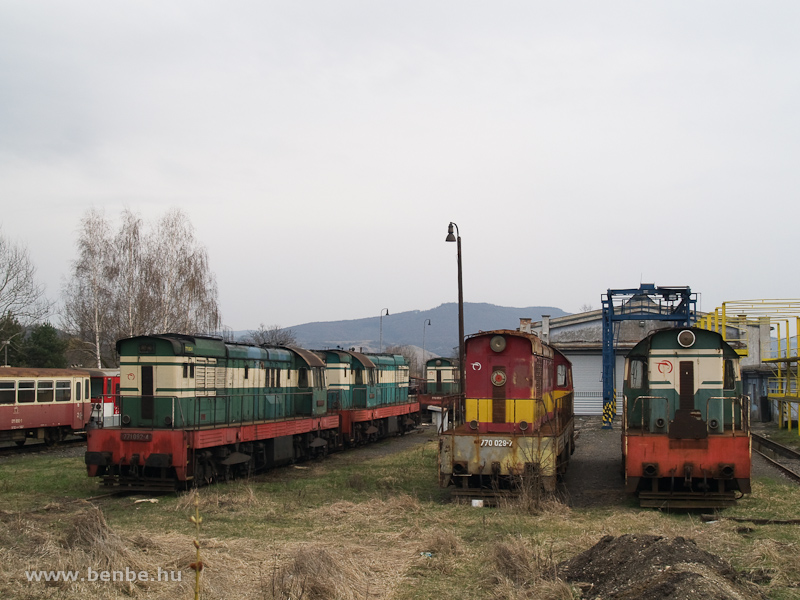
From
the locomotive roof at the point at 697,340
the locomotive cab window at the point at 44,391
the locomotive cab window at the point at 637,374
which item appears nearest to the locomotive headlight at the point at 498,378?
the locomotive cab window at the point at 637,374

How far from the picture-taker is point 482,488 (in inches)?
559

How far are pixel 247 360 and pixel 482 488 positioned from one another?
751 cm

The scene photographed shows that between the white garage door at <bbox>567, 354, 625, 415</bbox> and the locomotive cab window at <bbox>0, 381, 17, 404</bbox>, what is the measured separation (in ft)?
96.9

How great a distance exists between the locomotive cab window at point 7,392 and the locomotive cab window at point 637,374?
19282mm

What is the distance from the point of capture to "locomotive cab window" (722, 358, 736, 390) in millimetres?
13297

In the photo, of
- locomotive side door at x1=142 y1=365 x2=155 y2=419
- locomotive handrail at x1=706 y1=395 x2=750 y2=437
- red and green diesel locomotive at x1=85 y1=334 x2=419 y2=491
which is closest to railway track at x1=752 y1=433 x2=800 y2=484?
locomotive handrail at x1=706 y1=395 x2=750 y2=437

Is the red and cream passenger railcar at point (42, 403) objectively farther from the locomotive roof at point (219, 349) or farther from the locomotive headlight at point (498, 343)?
the locomotive headlight at point (498, 343)

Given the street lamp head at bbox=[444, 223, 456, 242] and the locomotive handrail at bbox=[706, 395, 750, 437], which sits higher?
the street lamp head at bbox=[444, 223, 456, 242]

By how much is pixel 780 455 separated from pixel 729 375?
1176 centimetres

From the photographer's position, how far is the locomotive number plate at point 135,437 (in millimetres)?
14898

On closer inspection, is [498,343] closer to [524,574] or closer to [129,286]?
[524,574]

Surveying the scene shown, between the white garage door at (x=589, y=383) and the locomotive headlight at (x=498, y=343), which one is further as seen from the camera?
the white garage door at (x=589, y=383)

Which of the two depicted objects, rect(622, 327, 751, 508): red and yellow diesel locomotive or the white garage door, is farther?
the white garage door

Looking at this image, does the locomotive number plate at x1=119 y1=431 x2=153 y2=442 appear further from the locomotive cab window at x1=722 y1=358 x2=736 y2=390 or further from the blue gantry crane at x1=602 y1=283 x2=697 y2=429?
the blue gantry crane at x1=602 y1=283 x2=697 y2=429
